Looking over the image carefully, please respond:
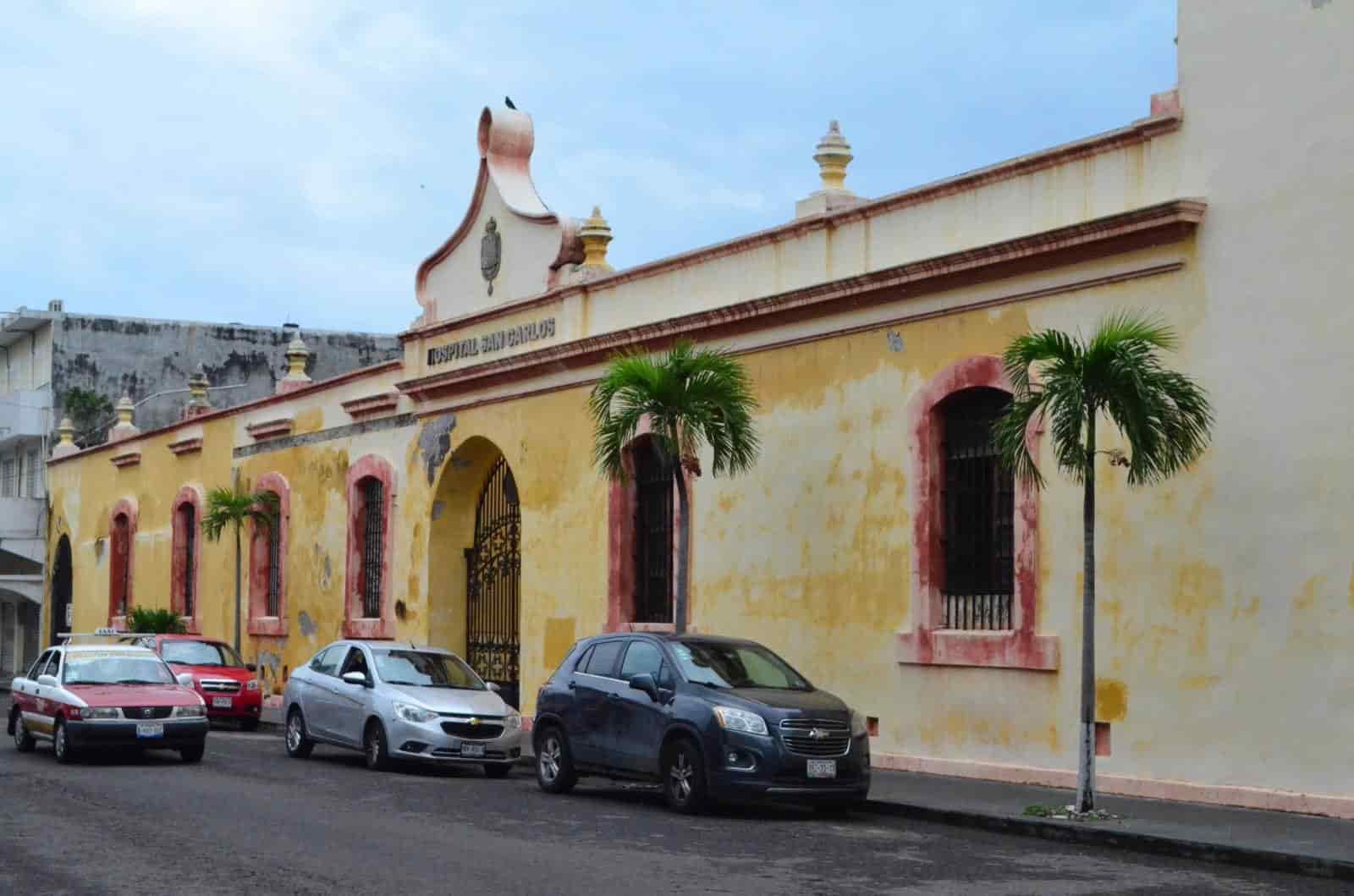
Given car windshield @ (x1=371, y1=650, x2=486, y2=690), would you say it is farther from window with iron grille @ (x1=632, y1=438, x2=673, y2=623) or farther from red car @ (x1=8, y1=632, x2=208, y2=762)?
window with iron grille @ (x1=632, y1=438, x2=673, y2=623)

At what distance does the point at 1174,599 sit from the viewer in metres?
16.8

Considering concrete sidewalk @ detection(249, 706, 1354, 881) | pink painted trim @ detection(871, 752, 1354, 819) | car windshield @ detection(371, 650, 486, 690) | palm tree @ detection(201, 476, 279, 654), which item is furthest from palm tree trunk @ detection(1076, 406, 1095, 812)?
palm tree @ detection(201, 476, 279, 654)

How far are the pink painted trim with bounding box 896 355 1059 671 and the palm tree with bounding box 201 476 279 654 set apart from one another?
18015 mm

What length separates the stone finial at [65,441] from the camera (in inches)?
1969

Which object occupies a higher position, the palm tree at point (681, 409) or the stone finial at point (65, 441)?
Answer: the stone finial at point (65, 441)

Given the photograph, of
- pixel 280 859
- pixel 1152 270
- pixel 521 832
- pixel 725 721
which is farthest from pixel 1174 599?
pixel 280 859

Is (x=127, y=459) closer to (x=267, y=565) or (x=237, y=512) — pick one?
(x=267, y=565)

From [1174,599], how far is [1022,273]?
370cm

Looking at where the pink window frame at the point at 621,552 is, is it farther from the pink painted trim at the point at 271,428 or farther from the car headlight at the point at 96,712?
the pink painted trim at the point at 271,428

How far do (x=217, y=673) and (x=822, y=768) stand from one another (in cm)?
1532

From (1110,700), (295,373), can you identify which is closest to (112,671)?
(1110,700)

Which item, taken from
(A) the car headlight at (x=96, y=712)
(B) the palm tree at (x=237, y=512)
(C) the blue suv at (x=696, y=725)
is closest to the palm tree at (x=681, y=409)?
(C) the blue suv at (x=696, y=725)

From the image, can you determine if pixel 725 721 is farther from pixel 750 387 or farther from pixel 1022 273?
pixel 750 387

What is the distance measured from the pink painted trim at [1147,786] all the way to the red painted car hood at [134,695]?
780 cm
